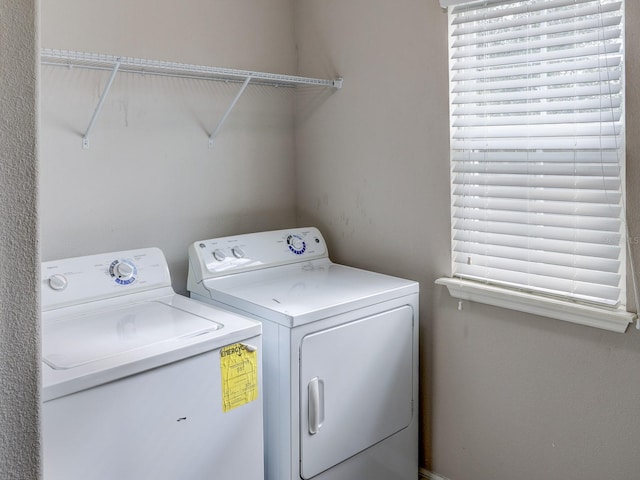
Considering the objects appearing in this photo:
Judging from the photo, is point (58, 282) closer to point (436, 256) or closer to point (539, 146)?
point (436, 256)

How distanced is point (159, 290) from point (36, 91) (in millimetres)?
1318

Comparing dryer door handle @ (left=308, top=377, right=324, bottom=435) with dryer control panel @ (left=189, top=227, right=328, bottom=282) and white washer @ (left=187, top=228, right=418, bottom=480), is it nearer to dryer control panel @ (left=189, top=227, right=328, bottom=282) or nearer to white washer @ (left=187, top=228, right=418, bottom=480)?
white washer @ (left=187, top=228, right=418, bottom=480)

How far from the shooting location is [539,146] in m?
1.92

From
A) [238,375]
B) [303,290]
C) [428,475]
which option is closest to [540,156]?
[303,290]

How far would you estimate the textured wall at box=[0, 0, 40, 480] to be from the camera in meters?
0.81

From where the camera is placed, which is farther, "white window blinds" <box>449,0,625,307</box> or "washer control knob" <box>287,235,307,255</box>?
"washer control knob" <box>287,235,307,255</box>

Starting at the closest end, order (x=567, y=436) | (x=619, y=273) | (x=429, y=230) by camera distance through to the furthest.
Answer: (x=619, y=273), (x=567, y=436), (x=429, y=230)

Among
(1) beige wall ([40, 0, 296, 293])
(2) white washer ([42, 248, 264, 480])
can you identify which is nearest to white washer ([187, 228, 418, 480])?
(2) white washer ([42, 248, 264, 480])

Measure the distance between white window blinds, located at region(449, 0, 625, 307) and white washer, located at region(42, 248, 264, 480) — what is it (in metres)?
0.94

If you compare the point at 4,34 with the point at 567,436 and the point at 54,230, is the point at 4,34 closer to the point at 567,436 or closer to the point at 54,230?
the point at 54,230

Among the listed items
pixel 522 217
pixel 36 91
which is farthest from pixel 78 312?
pixel 522 217

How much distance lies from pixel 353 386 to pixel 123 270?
891 mm

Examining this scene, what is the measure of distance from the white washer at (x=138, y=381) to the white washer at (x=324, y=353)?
0.11 meters

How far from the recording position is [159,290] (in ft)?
6.85
